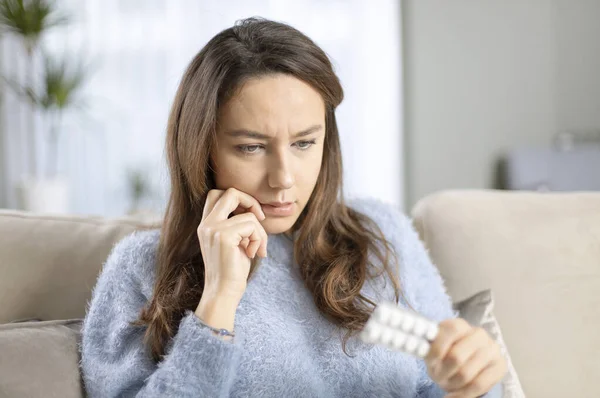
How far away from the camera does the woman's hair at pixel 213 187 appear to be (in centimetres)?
133

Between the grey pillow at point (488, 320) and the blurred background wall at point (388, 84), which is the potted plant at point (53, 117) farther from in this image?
the grey pillow at point (488, 320)

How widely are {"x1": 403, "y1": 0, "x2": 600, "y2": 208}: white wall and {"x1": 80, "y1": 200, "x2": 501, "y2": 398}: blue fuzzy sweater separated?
12.1 ft

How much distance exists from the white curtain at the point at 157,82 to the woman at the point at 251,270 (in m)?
3.43

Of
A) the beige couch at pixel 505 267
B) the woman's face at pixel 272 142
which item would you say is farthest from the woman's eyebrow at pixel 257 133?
the beige couch at pixel 505 267

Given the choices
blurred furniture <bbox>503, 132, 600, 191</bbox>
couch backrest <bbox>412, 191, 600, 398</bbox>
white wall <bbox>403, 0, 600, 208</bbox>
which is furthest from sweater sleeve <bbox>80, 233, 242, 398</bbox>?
white wall <bbox>403, 0, 600, 208</bbox>

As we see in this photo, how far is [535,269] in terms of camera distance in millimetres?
1625

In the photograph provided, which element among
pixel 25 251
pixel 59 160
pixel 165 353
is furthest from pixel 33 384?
pixel 59 160

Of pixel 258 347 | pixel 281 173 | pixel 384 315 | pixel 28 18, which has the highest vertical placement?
pixel 28 18

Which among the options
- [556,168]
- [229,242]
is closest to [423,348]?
[229,242]

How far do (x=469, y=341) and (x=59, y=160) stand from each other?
4908 mm

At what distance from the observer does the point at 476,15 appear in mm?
4996

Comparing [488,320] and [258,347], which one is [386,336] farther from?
[488,320]

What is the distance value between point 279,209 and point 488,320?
491mm

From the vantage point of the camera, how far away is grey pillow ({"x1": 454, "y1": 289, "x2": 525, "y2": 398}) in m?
1.42
